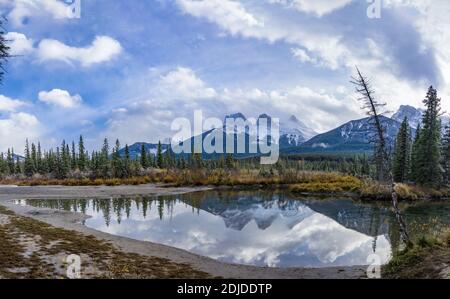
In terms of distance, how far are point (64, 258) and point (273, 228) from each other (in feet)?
55.9

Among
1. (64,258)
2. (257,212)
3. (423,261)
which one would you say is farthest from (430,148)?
(64,258)

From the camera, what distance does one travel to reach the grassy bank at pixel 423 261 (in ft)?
36.2

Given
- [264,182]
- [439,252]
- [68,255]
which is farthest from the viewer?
[264,182]

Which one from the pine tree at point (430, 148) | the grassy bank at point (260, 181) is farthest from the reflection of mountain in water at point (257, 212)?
the pine tree at point (430, 148)

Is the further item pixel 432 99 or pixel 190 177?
pixel 190 177

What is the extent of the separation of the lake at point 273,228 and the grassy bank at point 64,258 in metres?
4.17

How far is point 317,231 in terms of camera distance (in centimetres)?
2761

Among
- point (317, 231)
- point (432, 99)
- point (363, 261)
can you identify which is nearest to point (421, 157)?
point (432, 99)

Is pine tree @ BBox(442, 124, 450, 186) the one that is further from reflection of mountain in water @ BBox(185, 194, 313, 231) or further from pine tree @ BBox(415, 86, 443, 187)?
reflection of mountain in water @ BBox(185, 194, 313, 231)

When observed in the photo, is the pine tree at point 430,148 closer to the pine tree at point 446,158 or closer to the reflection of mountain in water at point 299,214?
the pine tree at point 446,158

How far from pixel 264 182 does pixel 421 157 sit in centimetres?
3113

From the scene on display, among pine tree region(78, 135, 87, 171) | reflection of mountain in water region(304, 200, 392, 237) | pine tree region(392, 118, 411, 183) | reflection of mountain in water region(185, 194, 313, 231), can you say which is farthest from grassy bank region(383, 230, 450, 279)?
pine tree region(78, 135, 87, 171)
